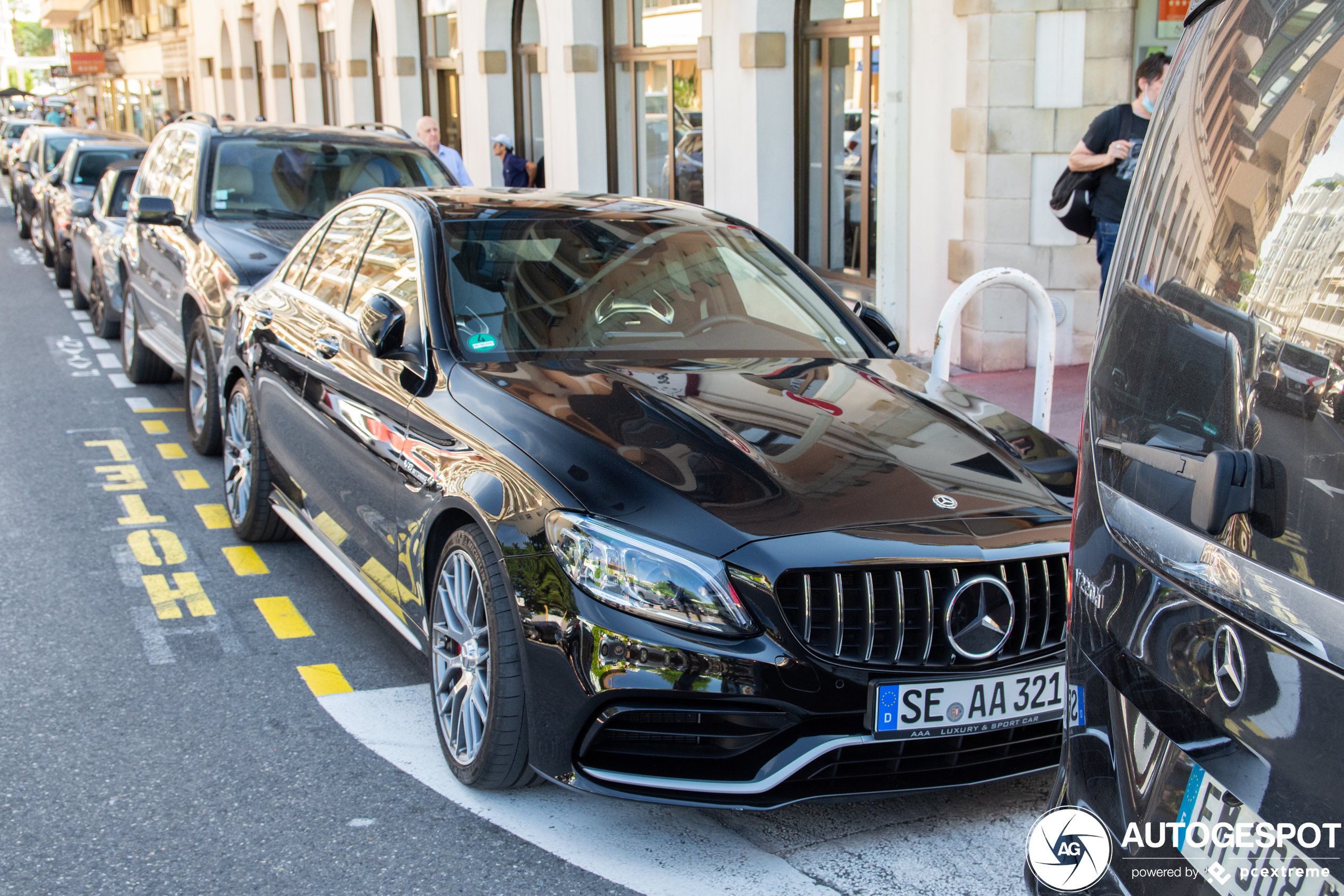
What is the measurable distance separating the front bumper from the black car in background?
1082mm

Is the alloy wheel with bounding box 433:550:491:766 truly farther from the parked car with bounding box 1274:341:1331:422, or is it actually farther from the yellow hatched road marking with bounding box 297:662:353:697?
the parked car with bounding box 1274:341:1331:422

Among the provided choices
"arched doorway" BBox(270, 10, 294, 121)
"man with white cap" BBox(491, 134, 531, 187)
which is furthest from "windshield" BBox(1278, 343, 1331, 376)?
"arched doorway" BBox(270, 10, 294, 121)

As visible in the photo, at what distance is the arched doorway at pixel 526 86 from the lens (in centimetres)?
2056

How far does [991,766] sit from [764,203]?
34.1 feet

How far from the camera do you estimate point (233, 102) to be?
4059 cm

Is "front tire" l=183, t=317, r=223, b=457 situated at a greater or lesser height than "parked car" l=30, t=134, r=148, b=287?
lesser

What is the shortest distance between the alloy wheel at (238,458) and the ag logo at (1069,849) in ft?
14.7

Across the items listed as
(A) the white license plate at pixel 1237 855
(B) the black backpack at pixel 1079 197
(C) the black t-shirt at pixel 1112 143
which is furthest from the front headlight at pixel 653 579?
(B) the black backpack at pixel 1079 197

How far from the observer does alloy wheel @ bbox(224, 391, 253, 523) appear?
6.04m

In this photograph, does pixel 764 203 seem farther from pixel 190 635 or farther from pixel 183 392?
pixel 190 635

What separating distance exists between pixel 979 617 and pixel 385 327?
2.14m

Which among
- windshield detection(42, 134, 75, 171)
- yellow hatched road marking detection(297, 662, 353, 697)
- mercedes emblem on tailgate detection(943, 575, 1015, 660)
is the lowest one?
yellow hatched road marking detection(297, 662, 353, 697)

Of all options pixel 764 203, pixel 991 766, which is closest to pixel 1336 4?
pixel 991 766

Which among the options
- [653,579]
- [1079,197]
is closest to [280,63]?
[1079,197]
